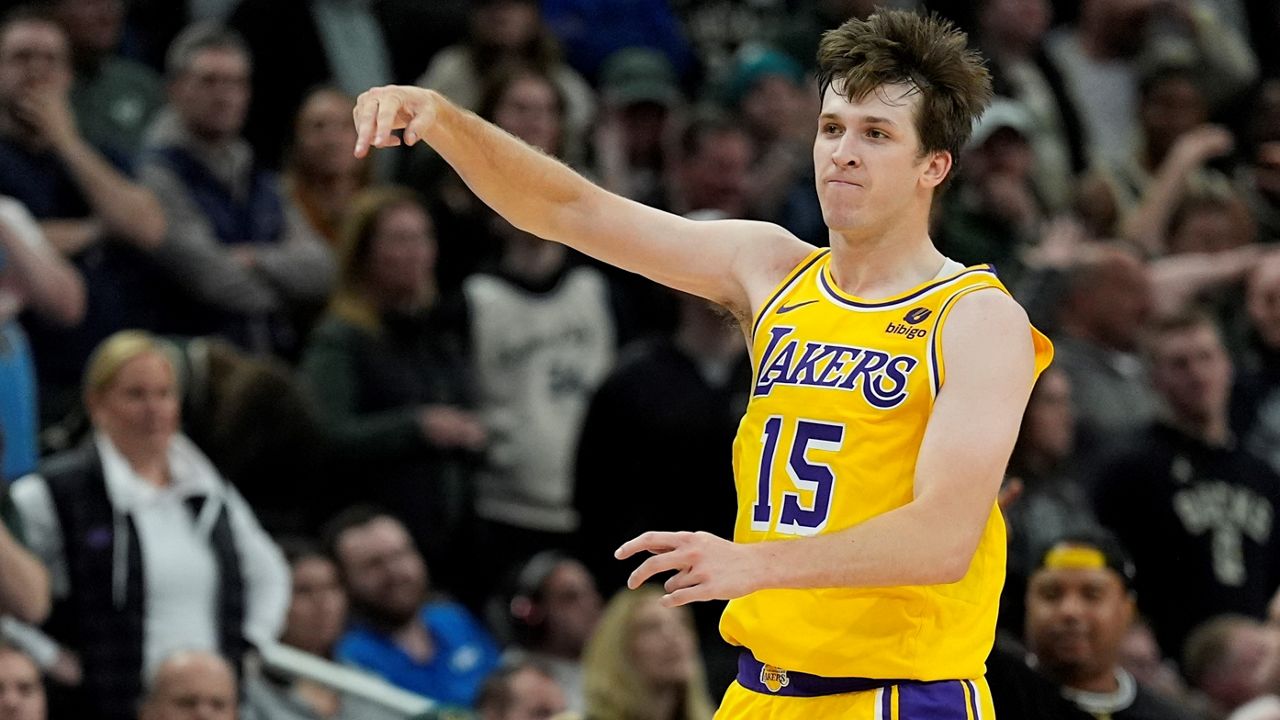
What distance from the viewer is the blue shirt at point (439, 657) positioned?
938cm

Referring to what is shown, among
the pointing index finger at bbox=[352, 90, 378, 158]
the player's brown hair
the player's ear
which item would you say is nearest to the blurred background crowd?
the player's ear

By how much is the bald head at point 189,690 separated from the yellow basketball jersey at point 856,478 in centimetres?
350

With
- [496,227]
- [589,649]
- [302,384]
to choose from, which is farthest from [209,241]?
[589,649]

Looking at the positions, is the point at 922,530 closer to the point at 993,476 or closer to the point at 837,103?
the point at 993,476

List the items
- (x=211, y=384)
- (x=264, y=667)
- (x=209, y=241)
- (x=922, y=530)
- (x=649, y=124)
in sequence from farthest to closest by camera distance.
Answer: (x=649, y=124) < (x=209, y=241) < (x=211, y=384) < (x=264, y=667) < (x=922, y=530)

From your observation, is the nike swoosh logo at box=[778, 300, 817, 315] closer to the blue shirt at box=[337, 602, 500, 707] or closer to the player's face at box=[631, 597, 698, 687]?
the player's face at box=[631, 597, 698, 687]

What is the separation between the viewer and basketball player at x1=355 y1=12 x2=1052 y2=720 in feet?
15.7

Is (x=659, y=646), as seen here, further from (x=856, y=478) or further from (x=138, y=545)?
(x=856, y=478)

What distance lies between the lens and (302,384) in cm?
988

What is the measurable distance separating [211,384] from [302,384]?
57cm

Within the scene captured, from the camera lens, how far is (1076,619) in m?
8.02

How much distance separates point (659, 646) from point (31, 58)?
390cm

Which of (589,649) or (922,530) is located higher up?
(922,530)

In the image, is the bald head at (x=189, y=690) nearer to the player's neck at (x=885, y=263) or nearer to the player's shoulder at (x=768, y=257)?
the player's shoulder at (x=768, y=257)
